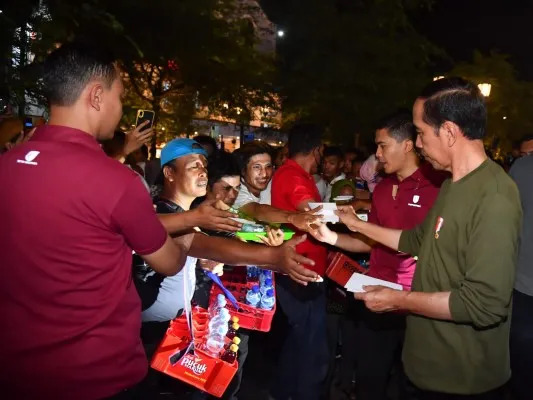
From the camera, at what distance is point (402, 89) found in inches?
742

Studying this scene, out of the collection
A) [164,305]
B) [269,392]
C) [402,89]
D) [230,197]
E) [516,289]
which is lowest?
[269,392]

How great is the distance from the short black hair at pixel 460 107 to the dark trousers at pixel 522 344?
1.86 meters

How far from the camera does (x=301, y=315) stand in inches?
178

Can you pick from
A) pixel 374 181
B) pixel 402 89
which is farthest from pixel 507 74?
pixel 374 181

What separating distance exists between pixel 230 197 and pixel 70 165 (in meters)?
2.52

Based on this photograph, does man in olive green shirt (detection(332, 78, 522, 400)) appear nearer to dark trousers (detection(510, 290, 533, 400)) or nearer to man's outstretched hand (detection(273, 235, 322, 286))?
man's outstretched hand (detection(273, 235, 322, 286))

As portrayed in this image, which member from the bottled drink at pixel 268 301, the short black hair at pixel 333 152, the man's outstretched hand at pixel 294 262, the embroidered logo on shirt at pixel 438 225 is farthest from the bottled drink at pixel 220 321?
the short black hair at pixel 333 152

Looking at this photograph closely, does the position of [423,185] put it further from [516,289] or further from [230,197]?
[230,197]

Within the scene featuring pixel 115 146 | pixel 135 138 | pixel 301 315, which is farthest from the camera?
pixel 115 146

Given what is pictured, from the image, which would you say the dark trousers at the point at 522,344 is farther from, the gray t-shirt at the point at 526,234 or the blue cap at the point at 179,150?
the blue cap at the point at 179,150

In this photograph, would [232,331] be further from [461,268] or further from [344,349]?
[344,349]

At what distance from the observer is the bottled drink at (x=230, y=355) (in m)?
3.32

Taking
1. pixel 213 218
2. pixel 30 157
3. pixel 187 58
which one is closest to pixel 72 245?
pixel 30 157

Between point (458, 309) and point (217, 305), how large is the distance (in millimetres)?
1748
